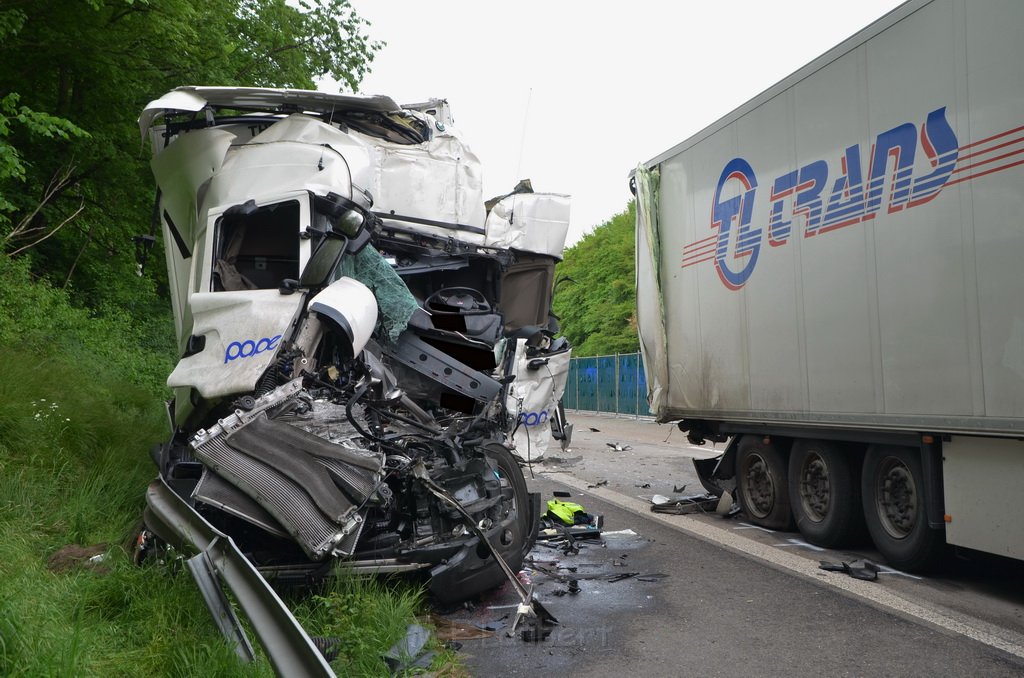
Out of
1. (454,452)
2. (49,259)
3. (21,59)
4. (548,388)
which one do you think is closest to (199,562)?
(454,452)

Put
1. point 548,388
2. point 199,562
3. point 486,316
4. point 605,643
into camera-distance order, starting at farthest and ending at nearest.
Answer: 1. point 548,388
2. point 486,316
3. point 605,643
4. point 199,562

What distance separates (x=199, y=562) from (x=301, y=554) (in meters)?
0.91

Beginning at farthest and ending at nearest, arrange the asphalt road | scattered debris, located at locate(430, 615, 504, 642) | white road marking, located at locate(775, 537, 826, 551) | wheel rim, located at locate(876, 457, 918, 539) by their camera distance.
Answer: white road marking, located at locate(775, 537, 826, 551) → wheel rim, located at locate(876, 457, 918, 539) → scattered debris, located at locate(430, 615, 504, 642) → the asphalt road

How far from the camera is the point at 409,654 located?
4.12m

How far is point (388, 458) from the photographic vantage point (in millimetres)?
4781

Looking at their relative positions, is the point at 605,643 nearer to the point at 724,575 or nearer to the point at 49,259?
the point at 724,575

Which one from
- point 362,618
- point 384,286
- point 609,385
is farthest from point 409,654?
point 609,385

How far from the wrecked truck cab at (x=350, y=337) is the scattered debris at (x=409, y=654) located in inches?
20.9

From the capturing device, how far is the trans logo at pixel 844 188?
5.34 meters

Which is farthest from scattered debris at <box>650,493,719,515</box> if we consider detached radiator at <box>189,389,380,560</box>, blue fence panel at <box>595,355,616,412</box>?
blue fence panel at <box>595,355,616,412</box>

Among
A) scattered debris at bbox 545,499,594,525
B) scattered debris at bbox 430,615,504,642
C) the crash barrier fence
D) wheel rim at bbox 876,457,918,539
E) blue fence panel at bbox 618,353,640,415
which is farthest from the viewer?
blue fence panel at bbox 618,353,640,415

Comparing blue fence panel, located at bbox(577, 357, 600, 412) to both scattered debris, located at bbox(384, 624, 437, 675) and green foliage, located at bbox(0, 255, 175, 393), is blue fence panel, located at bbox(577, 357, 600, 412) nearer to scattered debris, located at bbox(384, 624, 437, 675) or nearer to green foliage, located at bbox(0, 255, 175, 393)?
green foliage, located at bbox(0, 255, 175, 393)

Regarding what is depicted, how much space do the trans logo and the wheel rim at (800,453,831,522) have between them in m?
1.76

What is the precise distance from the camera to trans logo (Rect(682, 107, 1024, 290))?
534cm
